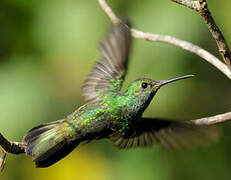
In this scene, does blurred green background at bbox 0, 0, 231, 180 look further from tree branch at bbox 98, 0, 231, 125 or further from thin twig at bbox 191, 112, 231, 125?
thin twig at bbox 191, 112, 231, 125

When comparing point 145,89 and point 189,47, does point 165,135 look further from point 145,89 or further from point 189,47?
point 189,47

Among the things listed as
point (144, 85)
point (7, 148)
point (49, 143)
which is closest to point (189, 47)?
point (144, 85)

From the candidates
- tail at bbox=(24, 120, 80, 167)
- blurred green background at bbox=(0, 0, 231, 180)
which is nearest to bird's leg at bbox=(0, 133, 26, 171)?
tail at bbox=(24, 120, 80, 167)

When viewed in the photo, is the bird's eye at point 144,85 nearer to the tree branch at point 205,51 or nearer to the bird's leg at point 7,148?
the tree branch at point 205,51

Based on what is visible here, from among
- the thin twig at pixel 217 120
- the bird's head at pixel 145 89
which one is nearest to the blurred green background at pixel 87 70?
the bird's head at pixel 145 89

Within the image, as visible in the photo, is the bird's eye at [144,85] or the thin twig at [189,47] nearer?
the thin twig at [189,47]

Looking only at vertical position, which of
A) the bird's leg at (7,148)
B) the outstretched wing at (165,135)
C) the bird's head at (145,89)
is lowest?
the outstretched wing at (165,135)
